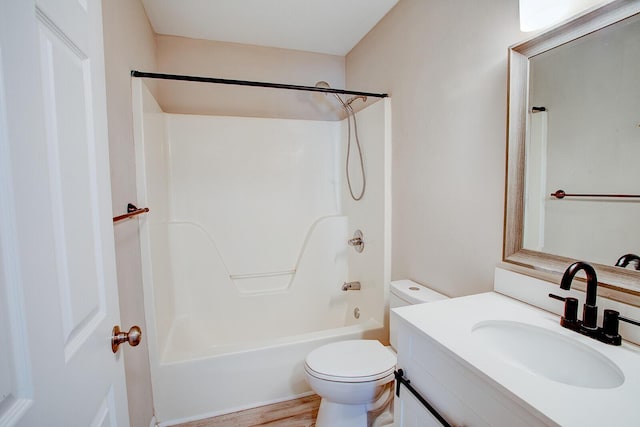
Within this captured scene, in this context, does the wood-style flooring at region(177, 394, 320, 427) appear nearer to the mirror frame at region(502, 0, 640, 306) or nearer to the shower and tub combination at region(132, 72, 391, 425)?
the shower and tub combination at region(132, 72, 391, 425)

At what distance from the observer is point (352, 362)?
4.72 feet

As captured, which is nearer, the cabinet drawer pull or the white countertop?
the white countertop

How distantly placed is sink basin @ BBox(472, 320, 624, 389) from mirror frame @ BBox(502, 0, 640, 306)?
198mm

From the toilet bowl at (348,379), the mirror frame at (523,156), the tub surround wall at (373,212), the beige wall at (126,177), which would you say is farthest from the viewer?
the tub surround wall at (373,212)

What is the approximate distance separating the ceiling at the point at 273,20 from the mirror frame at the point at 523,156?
1.12 metres

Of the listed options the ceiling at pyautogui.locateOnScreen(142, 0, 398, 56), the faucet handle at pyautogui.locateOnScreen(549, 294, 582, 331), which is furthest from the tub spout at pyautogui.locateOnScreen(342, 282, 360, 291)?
the ceiling at pyautogui.locateOnScreen(142, 0, 398, 56)

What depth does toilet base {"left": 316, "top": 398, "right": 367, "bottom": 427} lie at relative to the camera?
4.74ft

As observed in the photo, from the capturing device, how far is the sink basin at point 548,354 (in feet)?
2.47

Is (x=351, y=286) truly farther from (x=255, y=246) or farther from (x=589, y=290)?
(x=589, y=290)

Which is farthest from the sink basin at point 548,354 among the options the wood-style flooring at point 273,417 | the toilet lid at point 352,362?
the wood-style flooring at point 273,417

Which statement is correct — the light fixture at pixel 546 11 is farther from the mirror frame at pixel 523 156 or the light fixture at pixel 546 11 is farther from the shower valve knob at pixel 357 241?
the shower valve knob at pixel 357 241

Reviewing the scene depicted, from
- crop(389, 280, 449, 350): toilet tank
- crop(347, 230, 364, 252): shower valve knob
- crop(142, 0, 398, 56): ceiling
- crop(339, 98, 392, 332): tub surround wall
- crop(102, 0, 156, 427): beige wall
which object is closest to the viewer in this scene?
crop(102, 0, 156, 427): beige wall

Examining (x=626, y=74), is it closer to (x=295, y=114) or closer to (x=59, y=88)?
(x=59, y=88)

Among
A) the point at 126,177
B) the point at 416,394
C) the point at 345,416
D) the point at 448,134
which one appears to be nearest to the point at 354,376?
the point at 345,416
